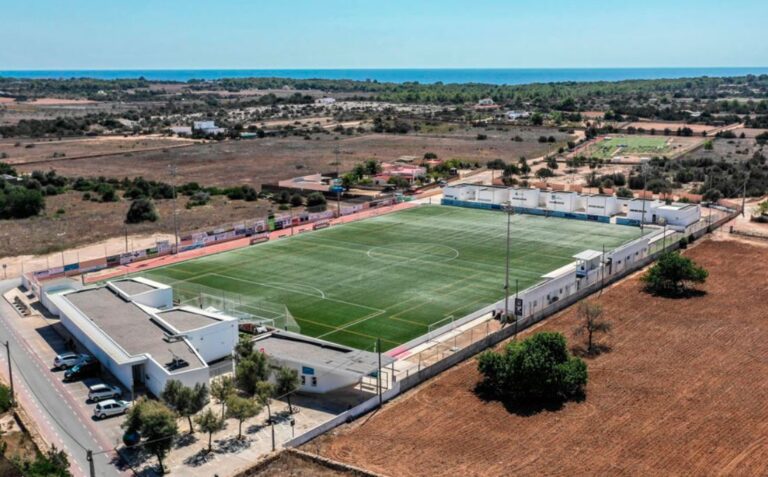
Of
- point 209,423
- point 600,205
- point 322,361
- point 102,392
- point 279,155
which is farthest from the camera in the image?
point 279,155

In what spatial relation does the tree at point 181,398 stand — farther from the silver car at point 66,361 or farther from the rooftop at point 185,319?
the silver car at point 66,361

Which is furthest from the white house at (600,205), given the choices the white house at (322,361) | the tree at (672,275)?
the white house at (322,361)

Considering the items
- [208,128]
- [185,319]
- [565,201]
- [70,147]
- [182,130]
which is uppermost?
[208,128]

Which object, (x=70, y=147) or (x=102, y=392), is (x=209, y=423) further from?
(x=70, y=147)

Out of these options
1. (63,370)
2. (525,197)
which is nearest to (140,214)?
(63,370)

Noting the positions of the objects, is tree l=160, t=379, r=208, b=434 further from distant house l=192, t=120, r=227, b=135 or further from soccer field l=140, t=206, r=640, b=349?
distant house l=192, t=120, r=227, b=135

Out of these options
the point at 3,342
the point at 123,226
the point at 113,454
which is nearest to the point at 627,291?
the point at 113,454
